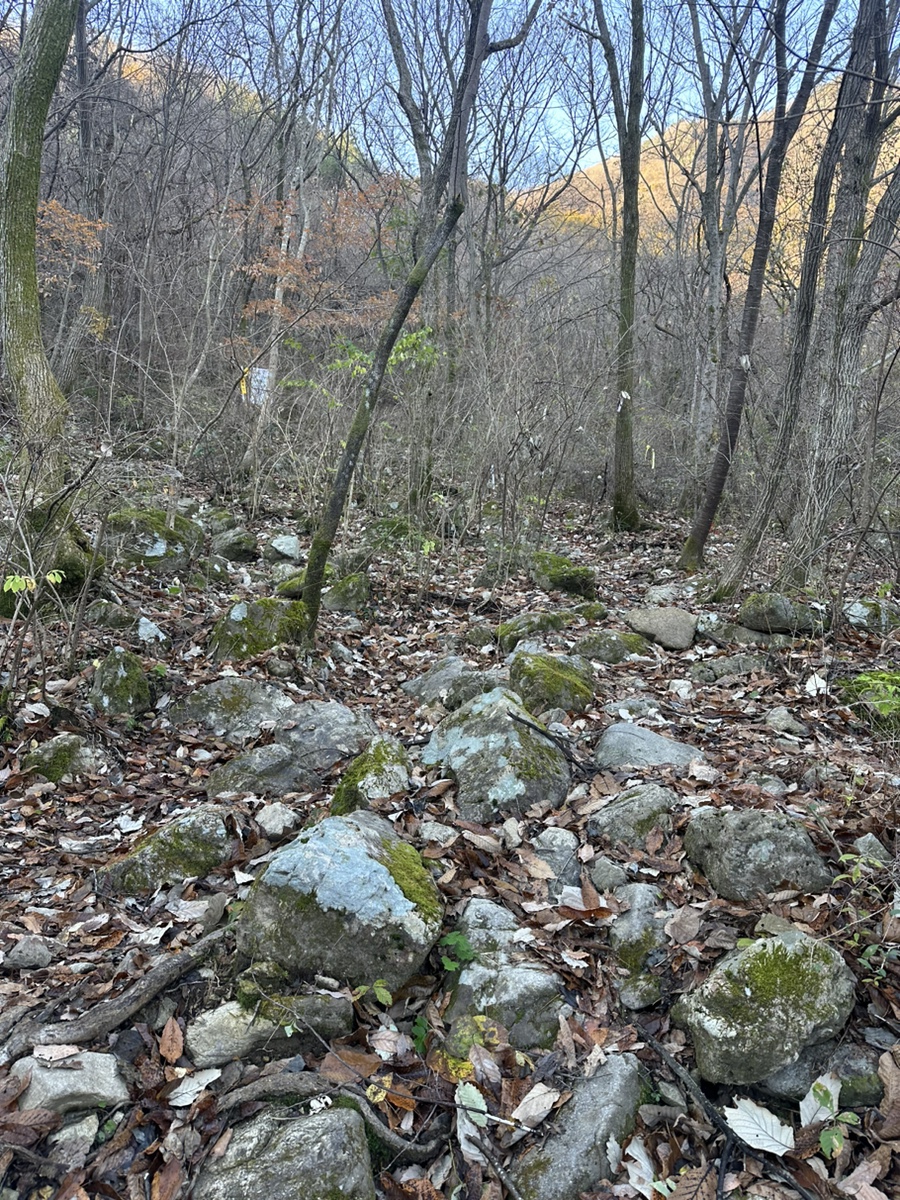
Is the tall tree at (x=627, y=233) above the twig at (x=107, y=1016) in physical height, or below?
above

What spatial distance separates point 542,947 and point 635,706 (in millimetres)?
2173

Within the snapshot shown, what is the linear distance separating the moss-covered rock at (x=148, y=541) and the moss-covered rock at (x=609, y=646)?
3.82 m

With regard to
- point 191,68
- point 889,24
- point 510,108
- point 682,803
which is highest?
point 510,108

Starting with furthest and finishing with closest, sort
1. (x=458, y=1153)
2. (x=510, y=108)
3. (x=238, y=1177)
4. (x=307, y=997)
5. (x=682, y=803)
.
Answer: (x=510, y=108) < (x=682, y=803) < (x=307, y=997) < (x=458, y=1153) < (x=238, y=1177)

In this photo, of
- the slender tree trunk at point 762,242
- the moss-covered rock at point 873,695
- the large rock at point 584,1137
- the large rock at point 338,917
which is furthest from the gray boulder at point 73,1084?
the slender tree trunk at point 762,242

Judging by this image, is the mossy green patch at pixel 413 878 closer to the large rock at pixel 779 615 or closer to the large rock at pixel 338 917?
the large rock at pixel 338 917

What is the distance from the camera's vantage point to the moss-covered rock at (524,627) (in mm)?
6105

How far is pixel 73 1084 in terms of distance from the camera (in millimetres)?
2227

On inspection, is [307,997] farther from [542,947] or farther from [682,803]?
[682,803]

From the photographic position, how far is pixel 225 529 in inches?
340

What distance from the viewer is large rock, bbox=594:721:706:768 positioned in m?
3.89

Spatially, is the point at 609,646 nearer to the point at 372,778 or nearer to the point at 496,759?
the point at 496,759

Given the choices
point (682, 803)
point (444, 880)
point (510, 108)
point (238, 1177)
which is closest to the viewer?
point (238, 1177)

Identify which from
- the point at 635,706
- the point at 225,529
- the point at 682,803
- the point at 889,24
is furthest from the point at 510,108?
the point at 682,803
